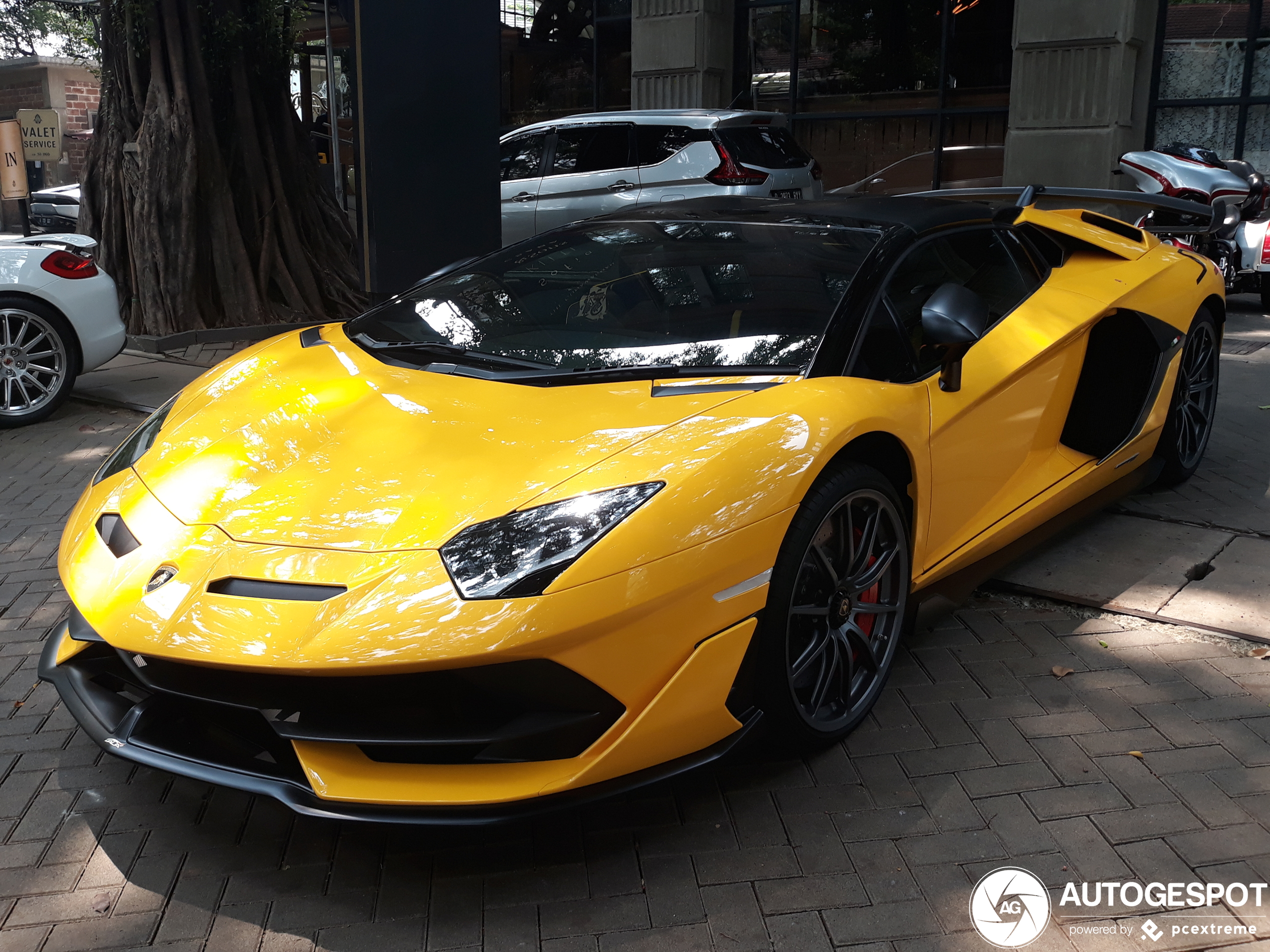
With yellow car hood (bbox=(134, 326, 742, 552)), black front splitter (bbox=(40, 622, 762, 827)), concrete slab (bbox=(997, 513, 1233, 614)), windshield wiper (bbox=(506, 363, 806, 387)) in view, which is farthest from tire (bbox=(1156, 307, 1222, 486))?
black front splitter (bbox=(40, 622, 762, 827))

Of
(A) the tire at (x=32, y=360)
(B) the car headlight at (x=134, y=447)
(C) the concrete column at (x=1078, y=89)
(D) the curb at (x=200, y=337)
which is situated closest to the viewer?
(B) the car headlight at (x=134, y=447)

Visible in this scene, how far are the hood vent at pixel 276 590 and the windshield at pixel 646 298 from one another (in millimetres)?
1028

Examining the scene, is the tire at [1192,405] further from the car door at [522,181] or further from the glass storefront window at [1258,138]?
the glass storefront window at [1258,138]

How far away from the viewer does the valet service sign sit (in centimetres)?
219

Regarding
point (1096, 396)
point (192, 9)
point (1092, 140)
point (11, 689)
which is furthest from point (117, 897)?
point (1092, 140)

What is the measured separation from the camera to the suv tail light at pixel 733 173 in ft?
31.2

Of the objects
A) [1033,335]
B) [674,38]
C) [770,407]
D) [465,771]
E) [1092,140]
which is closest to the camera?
[465,771]

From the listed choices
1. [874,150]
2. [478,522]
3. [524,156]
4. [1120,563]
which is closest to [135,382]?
[524,156]

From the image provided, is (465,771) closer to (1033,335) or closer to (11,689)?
(11,689)

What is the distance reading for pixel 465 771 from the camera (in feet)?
7.21

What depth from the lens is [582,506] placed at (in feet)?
7.58

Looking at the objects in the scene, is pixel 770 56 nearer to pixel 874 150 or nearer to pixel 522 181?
pixel 874 150

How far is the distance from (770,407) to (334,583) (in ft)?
3.55

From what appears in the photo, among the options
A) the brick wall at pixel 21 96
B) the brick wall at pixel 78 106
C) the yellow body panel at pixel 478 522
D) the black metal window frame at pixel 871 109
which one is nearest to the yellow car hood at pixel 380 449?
the yellow body panel at pixel 478 522
